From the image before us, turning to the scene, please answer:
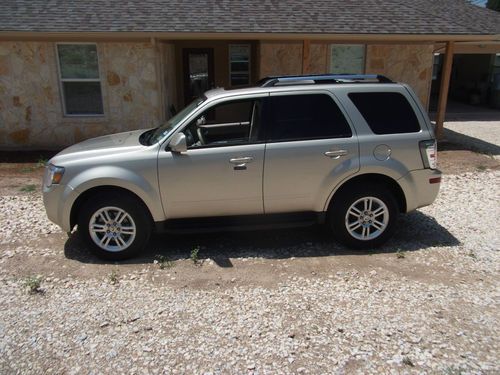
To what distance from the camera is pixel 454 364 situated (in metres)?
3.20

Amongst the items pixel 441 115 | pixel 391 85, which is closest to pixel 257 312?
pixel 391 85

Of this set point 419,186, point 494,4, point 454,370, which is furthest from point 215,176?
point 494,4

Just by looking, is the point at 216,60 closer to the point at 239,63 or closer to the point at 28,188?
the point at 239,63

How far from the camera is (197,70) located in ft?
46.2

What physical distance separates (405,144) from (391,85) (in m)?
0.72

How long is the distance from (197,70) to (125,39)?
12.9ft

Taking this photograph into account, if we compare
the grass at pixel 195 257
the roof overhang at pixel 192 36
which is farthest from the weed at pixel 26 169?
the grass at pixel 195 257

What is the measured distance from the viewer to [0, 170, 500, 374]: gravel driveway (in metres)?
3.29

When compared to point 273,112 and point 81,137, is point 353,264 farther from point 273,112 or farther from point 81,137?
point 81,137

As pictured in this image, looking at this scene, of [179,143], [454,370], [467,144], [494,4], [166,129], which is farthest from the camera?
→ [494,4]

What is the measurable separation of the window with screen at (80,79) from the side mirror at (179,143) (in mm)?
7002

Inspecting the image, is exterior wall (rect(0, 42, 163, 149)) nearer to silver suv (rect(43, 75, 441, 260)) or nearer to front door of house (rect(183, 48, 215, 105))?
front door of house (rect(183, 48, 215, 105))

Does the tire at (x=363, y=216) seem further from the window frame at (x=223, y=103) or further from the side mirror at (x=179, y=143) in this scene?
the side mirror at (x=179, y=143)

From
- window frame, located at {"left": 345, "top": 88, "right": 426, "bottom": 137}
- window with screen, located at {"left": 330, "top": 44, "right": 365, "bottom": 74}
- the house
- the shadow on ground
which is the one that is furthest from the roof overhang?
window frame, located at {"left": 345, "top": 88, "right": 426, "bottom": 137}
